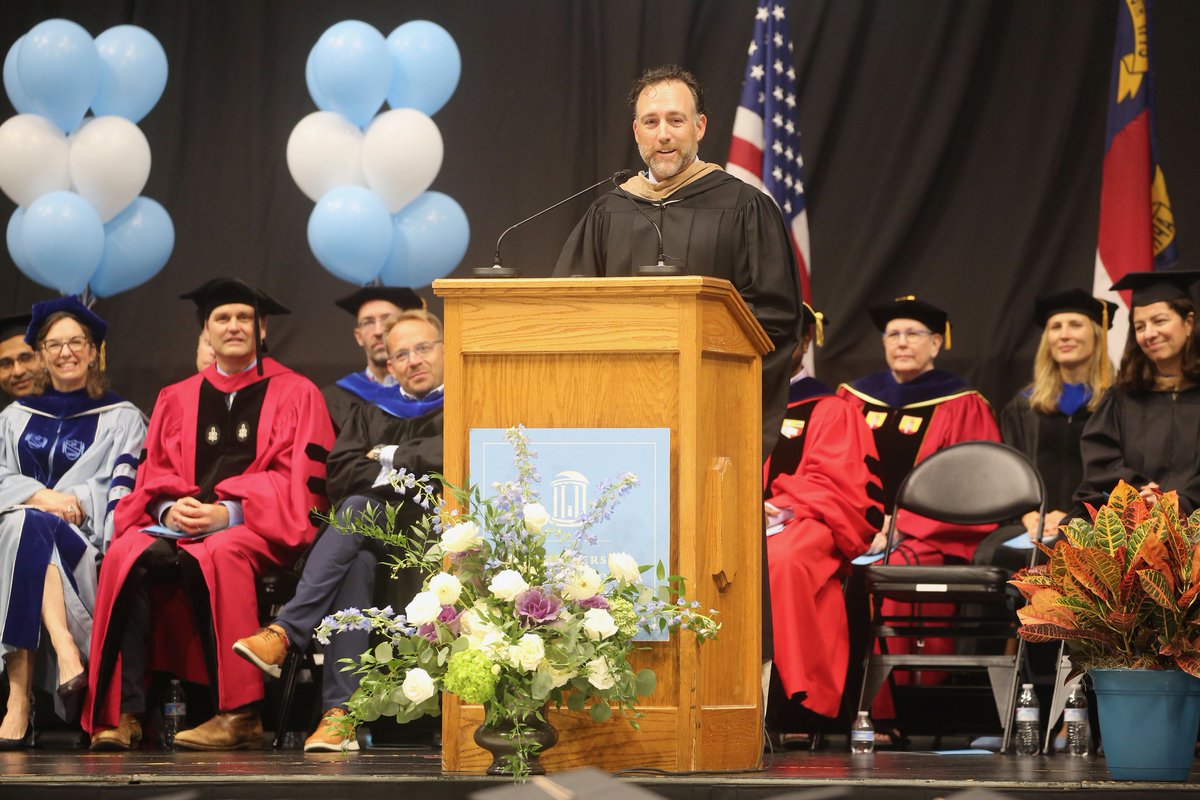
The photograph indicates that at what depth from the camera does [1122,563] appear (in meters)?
4.14

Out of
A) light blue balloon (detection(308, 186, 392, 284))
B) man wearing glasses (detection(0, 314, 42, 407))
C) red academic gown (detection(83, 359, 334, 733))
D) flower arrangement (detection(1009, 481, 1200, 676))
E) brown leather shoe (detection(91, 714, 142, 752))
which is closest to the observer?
flower arrangement (detection(1009, 481, 1200, 676))

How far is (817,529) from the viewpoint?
20.8 ft

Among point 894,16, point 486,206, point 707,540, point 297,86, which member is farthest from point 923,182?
point 707,540

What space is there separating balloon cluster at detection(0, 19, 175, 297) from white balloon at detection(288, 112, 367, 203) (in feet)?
2.39

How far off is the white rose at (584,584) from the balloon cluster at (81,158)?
4.31 meters

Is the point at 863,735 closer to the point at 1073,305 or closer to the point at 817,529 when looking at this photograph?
the point at 817,529

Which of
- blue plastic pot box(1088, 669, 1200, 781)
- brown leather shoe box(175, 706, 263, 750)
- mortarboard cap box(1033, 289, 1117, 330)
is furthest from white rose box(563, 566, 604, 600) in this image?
mortarboard cap box(1033, 289, 1117, 330)

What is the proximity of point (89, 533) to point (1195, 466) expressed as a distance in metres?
4.28

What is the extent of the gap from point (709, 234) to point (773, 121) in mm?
3423

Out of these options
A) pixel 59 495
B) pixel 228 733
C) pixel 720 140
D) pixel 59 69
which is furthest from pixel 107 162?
pixel 720 140

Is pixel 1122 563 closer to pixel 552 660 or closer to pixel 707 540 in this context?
pixel 707 540

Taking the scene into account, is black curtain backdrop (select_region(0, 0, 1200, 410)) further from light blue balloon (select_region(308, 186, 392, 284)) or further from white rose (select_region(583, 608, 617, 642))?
white rose (select_region(583, 608, 617, 642))

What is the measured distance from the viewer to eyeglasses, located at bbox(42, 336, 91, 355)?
21.6 feet

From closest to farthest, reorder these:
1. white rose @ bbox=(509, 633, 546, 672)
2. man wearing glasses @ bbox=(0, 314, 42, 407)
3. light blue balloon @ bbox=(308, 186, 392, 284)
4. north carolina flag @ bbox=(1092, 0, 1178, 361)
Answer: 1. white rose @ bbox=(509, 633, 546, 672)
2. man wearing glasses @ bbox=(0, 314, 42, 407)
3. light blue balloon @ bbox=(308, 186, 392, 284)
4. north carolina flag @ bbox=(1092, 0, 1178, 361)
